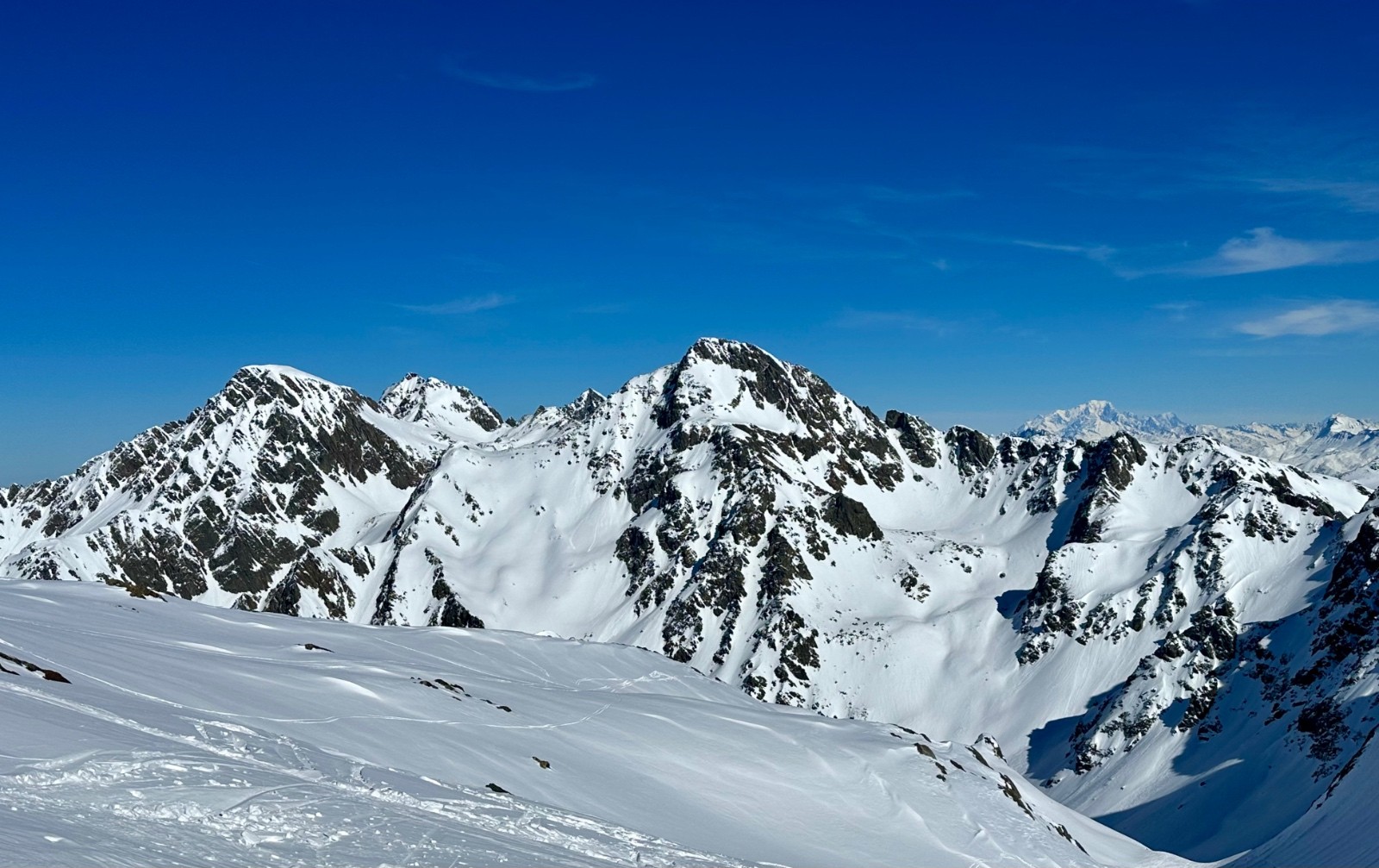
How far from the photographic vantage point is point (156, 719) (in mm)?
28734

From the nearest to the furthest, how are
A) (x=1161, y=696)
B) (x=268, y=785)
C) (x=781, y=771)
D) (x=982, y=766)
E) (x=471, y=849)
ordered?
(x=471, y=849), (x=268, y=785), (x=781, y=771), (x=982, y=766), (x=1161, y=696)

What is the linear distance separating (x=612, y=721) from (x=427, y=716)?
16.3 meters

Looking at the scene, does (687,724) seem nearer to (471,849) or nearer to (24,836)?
(471,849)

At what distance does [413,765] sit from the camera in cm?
3388

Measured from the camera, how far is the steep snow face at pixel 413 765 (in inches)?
817

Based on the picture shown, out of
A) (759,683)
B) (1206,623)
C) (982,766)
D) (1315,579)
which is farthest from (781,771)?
(1315,579)

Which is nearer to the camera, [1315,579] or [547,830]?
[547,830]

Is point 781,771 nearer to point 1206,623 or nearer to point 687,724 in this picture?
point 687,724

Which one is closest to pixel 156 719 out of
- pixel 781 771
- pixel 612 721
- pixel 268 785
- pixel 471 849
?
pixel 268 785

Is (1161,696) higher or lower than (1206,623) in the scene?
lower

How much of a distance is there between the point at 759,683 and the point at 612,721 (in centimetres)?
14694

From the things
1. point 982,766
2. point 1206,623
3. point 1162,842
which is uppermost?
point 1206,623

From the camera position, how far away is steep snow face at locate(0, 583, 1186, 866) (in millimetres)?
20750

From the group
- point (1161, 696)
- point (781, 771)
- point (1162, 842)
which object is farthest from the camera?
point (1161, 696)
